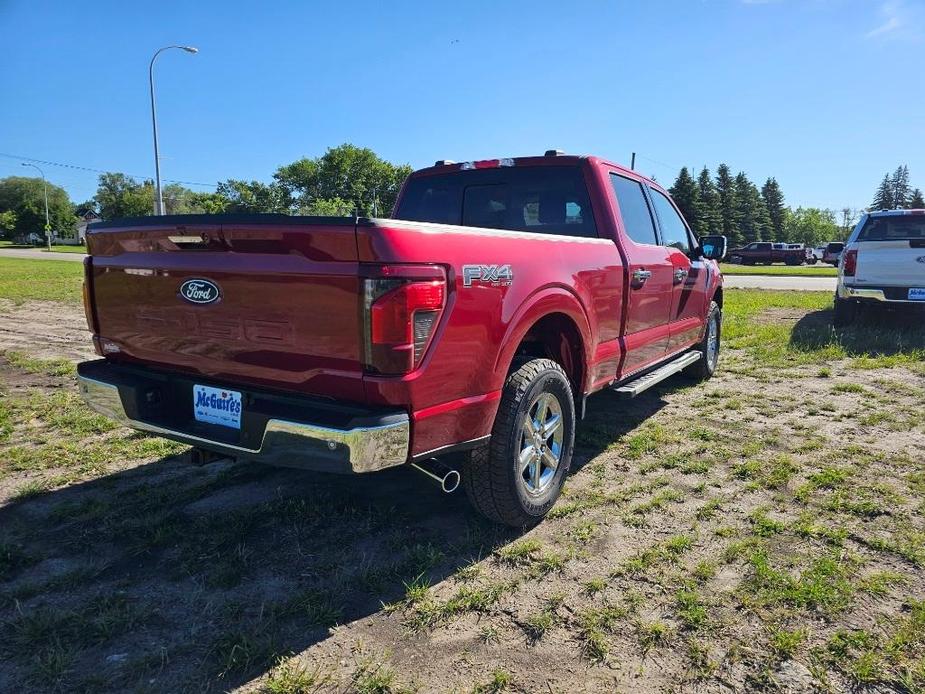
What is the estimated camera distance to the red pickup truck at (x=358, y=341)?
7.66 feet

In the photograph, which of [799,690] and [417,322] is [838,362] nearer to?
[799,690]

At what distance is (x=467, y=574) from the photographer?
2779 millimetres

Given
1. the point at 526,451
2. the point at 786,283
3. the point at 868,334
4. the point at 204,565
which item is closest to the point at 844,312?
the point at 868,334

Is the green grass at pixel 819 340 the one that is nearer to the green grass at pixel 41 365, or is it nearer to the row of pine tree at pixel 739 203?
the green grass at pixel 41 365

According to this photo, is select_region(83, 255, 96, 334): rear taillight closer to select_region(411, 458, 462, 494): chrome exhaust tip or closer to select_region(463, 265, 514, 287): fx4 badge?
select_region(411, 458, 462, 494): chrome exhaust tip

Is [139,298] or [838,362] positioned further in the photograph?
[838,362]

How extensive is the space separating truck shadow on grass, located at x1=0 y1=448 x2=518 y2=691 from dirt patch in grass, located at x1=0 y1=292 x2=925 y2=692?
1cm

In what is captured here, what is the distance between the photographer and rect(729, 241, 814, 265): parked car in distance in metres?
42.3

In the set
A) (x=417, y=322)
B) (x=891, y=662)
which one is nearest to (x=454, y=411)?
(x=417, y=322)

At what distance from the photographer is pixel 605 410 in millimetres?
5488

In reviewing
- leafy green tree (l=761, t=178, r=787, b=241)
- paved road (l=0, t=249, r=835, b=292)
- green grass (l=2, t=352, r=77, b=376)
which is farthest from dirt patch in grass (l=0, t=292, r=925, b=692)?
leafy green tree (l=761, t=178, r=787, b=241)

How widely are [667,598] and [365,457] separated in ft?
4.64

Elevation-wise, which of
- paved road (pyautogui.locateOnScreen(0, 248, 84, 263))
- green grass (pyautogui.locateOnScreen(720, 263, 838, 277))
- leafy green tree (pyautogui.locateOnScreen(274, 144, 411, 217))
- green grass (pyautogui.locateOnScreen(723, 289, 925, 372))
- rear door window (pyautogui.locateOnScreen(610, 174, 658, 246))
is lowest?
green grass (pyautogui.locateOnScreen(723, 289, 925, 372))

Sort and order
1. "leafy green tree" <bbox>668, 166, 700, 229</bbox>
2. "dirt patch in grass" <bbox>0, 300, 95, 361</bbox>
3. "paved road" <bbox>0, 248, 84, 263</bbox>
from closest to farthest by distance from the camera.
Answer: "dirt patch in grass" <bbox>0, 300, 95, 361</bbox>
"paved road" <bbox>0, 248, 84, 263</bbox>
"leafy green tree" <bbox>668, 166, 700, 229</bbox>
